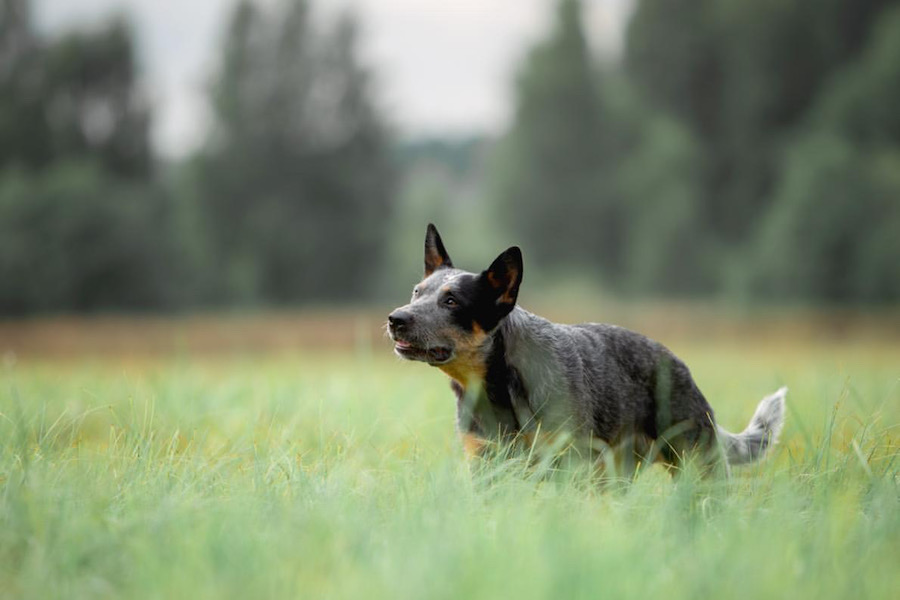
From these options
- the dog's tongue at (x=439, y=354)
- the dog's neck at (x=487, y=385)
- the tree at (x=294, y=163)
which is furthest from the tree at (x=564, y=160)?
the dog's tongue at (x=439, y=354)

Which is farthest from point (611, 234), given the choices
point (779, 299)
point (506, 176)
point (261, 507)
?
point (261, 507)

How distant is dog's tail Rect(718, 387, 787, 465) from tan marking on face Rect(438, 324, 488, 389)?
1.62 metres

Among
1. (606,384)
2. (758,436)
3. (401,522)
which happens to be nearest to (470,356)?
(606,384)

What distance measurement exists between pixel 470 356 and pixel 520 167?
31.9 m

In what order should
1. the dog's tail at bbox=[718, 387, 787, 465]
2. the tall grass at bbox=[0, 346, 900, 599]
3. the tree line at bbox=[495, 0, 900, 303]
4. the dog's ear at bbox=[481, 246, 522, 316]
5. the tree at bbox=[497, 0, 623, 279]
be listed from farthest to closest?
the tree at bbox=[497, 0, 623, 279] < the tree line at bbox=[495, 0, 900, 303] < the dog's tail at bbox=[718, 387, 787, 465] < the dog's ear at bbox=[481, 246, 522, 316] < the tall grass at bbox=[0, 346, 900, 599]

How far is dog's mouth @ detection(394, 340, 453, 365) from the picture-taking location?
15.8 ft

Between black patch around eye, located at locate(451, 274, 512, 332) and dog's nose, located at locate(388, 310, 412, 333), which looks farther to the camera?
black patch around eye, located at locate(451, 274, 512, 332)

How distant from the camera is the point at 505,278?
16.2ft

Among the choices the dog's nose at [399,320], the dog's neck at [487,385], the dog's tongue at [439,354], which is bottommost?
the dog's neck at [487,385]

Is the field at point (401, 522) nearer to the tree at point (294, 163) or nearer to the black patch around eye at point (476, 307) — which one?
the black patch around eye at point (476, 307)

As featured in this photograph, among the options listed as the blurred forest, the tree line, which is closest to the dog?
the blurred forest

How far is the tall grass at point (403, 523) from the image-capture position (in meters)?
2.92

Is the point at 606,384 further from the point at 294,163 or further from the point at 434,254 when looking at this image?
the point at 294,163

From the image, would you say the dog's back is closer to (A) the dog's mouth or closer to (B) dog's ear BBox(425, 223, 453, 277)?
(A) the dog's mouth
